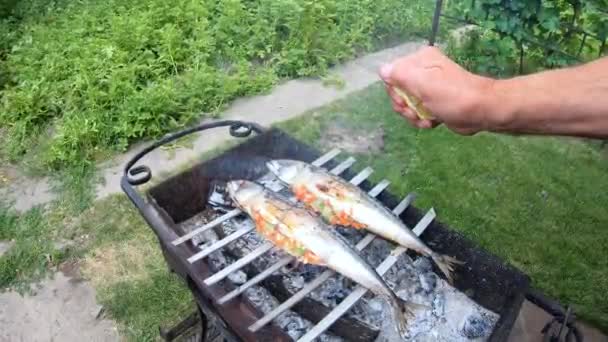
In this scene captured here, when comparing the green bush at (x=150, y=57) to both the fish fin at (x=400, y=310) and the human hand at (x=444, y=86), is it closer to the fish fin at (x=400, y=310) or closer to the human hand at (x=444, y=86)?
the fish fin at (x=400, y=310)

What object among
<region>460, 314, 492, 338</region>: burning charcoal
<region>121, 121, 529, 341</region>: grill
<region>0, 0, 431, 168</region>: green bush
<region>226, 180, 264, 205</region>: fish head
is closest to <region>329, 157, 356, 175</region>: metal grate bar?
<region>121, 121, 529, 341</region>: grill

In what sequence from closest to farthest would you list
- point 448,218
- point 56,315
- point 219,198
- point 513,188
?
point 219,198 < point 56,315 < point 448,218 < point 513,188

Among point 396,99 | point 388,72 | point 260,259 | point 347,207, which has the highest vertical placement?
point 388,72

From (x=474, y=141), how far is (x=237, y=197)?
2.63 meters

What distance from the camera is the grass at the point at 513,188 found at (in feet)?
9.89

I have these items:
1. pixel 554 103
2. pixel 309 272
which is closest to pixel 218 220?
pixel 309 272

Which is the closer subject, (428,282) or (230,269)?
(230,269)

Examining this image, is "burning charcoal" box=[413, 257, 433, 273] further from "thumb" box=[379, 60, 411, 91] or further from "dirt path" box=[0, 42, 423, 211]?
"dirt path" box=[0, 42, 423, 211]

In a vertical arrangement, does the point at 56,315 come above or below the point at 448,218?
below

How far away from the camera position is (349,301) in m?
1.71

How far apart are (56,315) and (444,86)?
2.57 m

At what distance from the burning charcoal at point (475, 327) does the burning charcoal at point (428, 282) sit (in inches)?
7.8

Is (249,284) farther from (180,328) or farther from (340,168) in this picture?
(180,328)

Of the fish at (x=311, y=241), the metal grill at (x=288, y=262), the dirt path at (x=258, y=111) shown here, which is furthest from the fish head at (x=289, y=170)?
the dirt path at (x=258, y=111)
